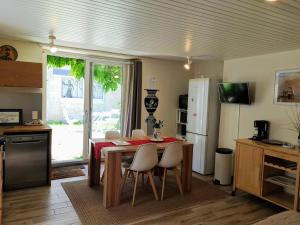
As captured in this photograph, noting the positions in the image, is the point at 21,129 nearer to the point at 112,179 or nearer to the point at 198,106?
the point at 112,179

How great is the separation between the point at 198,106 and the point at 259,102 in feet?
3.81

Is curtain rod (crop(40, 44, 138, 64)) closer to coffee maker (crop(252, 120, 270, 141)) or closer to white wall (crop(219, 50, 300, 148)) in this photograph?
white wall (crop(219, 50, 300, 148))

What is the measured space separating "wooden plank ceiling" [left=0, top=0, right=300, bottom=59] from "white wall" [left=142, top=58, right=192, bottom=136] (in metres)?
1.79

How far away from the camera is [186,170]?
3.94 meters

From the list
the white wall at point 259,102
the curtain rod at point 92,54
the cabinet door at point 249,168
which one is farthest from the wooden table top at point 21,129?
the white wall at point 259,102

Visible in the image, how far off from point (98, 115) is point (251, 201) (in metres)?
3.43

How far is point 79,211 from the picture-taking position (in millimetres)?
3082

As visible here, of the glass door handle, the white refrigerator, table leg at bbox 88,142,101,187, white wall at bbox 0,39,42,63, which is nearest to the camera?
table leg at bbox 88,142,101,187

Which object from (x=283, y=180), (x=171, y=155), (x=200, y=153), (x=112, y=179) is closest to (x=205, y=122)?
(x=200, y=153)

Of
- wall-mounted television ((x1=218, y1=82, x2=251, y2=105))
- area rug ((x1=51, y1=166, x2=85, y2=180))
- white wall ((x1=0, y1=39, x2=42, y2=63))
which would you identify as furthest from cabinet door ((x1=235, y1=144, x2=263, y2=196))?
white wall ((x1=0, y1=39, x2=42, y2=63))

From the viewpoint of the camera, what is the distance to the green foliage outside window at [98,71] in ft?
15.6

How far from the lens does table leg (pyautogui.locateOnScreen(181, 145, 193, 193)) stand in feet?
12.8

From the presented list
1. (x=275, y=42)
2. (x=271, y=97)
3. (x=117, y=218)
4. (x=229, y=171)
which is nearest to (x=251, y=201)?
(x=229, y=171)

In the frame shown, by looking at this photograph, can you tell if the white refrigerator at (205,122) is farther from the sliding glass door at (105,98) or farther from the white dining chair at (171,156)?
the sliding glass door at (105,98)
